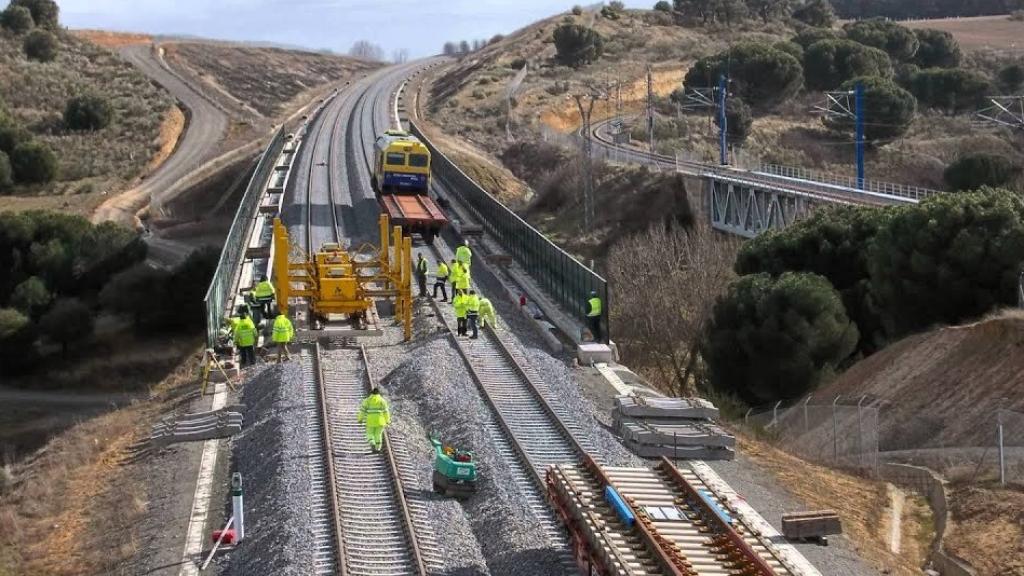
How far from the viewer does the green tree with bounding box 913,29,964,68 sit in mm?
119625

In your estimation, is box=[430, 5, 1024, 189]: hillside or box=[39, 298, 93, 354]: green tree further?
box=[430, 5, 1024, 189]: hillside

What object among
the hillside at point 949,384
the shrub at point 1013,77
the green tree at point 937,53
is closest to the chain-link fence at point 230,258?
the hillside at point 949,384

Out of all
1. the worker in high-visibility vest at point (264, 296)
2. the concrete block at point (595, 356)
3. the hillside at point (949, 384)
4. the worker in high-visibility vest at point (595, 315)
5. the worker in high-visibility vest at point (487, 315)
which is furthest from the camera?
the worker in high-visibility vest at point (264, 296)

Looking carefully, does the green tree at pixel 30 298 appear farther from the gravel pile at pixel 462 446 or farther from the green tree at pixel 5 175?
the green tree at pixel 5 175

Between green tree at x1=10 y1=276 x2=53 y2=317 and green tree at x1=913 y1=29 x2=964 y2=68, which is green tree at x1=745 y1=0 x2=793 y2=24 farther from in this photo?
green tree at x1=10 y1=276 x2=53 y2=317

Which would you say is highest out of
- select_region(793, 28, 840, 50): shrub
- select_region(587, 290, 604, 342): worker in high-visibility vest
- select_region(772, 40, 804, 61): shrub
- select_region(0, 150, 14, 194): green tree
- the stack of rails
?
select_region(793, 28, 840, 50): shrub

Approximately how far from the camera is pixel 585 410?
24891 mm

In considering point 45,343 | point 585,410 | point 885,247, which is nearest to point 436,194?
point 45,343

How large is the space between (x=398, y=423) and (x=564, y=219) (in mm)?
41897

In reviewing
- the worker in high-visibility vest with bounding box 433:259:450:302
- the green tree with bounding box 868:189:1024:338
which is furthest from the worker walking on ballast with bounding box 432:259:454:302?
the green tree with bounding box 868:189:1024:338

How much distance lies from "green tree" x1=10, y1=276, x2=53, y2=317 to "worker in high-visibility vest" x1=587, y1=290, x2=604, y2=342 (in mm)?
28949

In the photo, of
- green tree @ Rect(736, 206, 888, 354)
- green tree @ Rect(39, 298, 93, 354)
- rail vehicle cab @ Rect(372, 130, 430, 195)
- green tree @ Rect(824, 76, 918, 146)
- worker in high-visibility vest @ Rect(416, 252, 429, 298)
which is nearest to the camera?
worker in high-visibility vest @ Rect(416, 252, 429, 298)

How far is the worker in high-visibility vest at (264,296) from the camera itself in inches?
1292

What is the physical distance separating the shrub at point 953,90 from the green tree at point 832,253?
2536 inches
